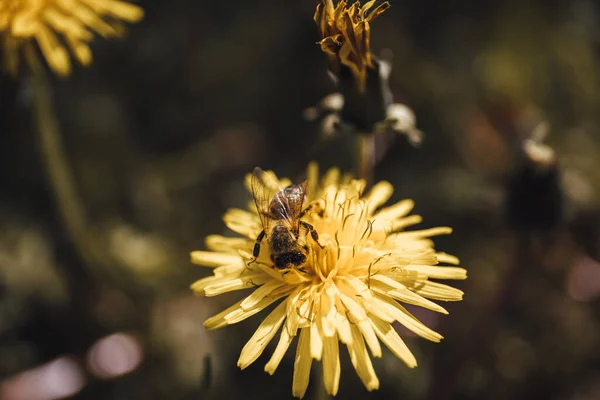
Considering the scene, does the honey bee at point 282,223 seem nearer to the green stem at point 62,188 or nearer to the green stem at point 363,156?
the green stem at point 363,156

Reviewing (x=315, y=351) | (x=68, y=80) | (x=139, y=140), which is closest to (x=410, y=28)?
(x=139, y=140)

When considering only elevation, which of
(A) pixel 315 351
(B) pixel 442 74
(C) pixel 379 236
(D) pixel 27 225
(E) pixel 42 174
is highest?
(B) pixel 442 74

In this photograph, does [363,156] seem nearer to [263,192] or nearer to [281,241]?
[263,192]

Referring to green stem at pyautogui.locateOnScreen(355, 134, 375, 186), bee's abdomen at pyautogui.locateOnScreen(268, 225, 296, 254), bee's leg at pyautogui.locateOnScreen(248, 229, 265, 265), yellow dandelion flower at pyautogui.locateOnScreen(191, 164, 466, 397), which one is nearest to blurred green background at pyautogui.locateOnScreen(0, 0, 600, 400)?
green stem at pyautogui.locateOnScreen(355, 134, 375, 186)

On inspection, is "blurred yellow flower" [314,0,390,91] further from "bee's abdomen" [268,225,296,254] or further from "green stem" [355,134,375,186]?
"bee's abdomen" [268,225,296,254]

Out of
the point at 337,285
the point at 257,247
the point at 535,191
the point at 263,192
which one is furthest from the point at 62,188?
the point at 535,191

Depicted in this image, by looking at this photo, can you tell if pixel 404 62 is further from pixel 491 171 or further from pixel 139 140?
pixel 139 140
